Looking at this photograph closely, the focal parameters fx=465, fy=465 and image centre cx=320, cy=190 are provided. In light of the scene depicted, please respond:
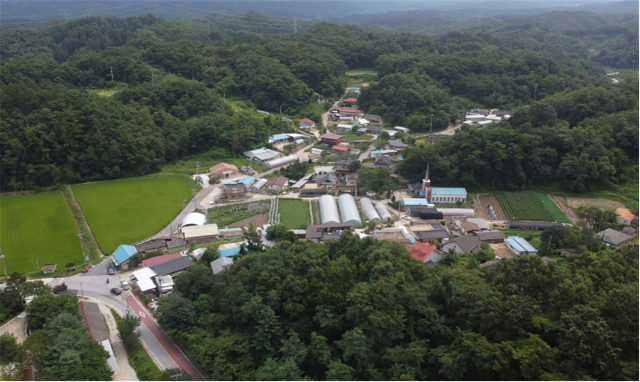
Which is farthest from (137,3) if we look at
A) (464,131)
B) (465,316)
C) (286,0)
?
(465,316)

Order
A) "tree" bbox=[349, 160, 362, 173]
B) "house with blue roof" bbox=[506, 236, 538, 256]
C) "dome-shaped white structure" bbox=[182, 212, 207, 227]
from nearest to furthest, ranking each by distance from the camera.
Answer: "house with blue roof" bbox=[506, 236, 538, 256] < "dome-shaped white structure" bbox=[182, 212, 207, 227] < "tree" bbox=[349, 160, 362, 173]

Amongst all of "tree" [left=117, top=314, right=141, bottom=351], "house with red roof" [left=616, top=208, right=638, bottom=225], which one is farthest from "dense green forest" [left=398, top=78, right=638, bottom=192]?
"tree" [left=117, top=314, right=141, bottom=351]

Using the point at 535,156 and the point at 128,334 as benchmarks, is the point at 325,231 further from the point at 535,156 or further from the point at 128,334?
the point at 535,156

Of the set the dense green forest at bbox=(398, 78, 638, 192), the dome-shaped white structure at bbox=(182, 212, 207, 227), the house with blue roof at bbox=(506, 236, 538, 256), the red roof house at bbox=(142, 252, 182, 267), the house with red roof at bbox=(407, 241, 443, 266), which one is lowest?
the dome-shaped white structure at bbox=(182, 212, 207, 227)

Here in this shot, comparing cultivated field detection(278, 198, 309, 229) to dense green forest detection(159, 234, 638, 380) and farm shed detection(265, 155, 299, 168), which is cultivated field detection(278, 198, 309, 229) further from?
dense green forest detection(159, 234, 638, 380)

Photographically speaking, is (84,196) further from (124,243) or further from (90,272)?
(90,272)

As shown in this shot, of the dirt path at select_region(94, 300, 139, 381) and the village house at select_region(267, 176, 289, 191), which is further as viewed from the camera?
the village house at select_region(267, 176, 289, 191)

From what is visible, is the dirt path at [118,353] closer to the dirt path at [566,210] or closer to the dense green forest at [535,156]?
the dense green forest at [535,156]
